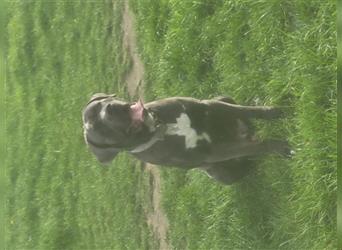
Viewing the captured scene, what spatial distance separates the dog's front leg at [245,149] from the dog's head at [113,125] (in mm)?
672

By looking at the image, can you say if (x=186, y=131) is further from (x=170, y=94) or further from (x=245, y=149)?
(x=170, y=94)

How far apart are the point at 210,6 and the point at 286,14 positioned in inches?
48.5

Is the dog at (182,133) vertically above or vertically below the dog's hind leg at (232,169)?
above

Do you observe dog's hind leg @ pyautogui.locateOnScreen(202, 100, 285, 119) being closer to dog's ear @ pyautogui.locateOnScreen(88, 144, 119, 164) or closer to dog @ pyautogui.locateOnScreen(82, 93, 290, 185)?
dog @ pyautogui.locateOnScreen(82, 93, 290, 185)

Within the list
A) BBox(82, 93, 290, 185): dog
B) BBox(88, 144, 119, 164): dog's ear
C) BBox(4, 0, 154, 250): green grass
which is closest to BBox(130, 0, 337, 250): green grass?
BBox(82, 93, 290, 185): dog

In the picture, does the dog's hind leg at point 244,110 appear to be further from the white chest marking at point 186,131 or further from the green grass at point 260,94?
the white chest marking at point 186,131

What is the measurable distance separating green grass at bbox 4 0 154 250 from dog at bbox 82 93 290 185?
2276 millimetres

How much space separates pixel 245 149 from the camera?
4.81 metres

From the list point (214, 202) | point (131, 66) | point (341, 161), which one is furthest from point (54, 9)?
point (341, 161)

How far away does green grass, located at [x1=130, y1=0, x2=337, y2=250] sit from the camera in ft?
13.5

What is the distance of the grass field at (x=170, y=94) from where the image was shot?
14.0 ft

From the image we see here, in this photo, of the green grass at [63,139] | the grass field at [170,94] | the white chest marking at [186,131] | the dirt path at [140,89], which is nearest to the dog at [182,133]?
the white chest marking at [186,131]

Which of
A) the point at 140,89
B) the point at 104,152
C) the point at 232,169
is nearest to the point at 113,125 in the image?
the point at 104,152

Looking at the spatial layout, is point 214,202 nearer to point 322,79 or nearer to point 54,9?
point 322,79
